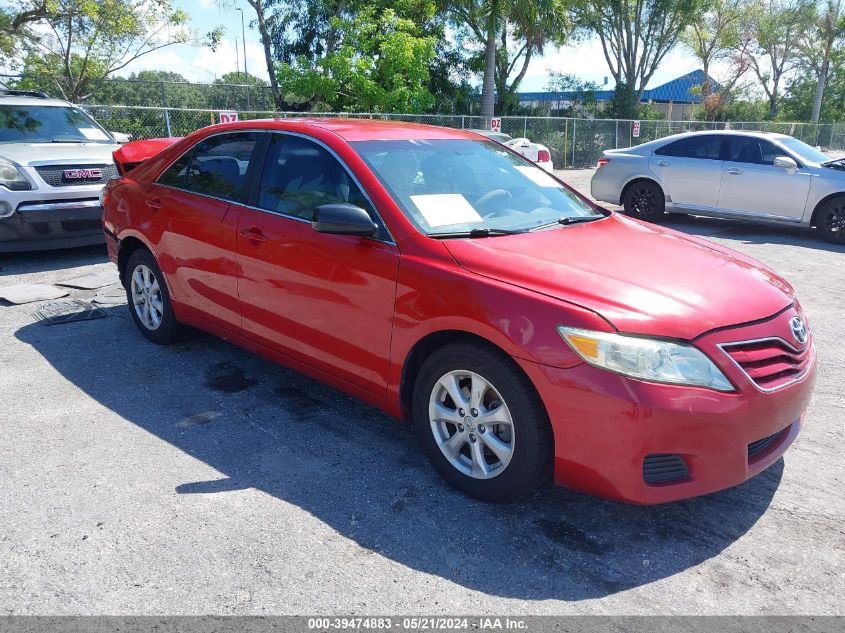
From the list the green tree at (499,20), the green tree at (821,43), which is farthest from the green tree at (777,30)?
the green tree at (499,20)

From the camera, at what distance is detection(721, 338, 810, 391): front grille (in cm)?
288

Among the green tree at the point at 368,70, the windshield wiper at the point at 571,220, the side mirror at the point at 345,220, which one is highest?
the green tree at the point at 368,70

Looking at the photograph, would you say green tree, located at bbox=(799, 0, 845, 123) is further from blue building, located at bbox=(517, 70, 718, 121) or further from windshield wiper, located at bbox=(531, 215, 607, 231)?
windshield wiper, located at bbox=(531, 215, 607, 231)

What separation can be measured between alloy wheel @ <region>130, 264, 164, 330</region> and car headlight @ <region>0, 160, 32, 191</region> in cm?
321

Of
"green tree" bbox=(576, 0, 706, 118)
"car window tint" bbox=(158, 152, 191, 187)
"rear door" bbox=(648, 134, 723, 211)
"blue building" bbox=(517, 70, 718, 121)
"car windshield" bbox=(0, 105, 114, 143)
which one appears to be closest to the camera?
"car window tint" bbox=(158, 152, 191, 187)

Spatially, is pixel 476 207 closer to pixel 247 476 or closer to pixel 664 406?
pixel 664 406

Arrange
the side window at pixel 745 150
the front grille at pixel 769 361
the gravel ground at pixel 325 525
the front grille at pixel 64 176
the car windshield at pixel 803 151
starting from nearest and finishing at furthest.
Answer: the gravel ground at pixel 325 525 < the front grille at pixel 769 361 < the front grille at pixel 64 176 < the car windshield at pixel 803 151 < the side window at pixel 745 150

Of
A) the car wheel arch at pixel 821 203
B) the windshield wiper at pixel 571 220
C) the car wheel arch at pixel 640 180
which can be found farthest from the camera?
the car wheel arch at pixel 640 180

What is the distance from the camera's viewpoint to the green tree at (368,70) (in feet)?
73.9

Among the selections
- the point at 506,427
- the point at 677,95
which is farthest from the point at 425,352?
the point at 677,95

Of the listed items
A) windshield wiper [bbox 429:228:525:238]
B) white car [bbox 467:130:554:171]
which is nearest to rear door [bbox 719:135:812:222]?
white car [bbox 467:130:554:171]

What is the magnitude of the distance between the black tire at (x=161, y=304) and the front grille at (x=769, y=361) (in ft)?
12.6

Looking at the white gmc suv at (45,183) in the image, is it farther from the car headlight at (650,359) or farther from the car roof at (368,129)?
the car headlight at (650,359)

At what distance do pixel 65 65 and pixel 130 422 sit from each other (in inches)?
705
